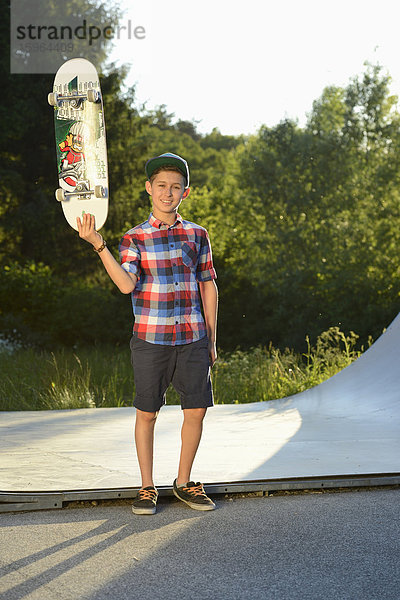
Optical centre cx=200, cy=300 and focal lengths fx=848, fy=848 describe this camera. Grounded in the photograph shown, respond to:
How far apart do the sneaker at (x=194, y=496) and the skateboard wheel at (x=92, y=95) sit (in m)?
1.94

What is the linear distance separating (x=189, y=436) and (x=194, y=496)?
293mm

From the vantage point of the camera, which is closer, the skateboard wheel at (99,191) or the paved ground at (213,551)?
the paved ground at (213,551)

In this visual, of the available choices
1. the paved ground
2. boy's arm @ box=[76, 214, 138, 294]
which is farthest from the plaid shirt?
the paved ground

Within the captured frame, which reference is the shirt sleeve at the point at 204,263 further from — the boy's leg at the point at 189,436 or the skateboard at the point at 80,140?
the boy's leg at the point at 189,436

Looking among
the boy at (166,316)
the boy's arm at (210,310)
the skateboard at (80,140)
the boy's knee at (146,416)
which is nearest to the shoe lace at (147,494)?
the boy at (166,316)

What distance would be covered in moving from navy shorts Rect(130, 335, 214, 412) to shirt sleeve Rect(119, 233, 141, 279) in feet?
1.07

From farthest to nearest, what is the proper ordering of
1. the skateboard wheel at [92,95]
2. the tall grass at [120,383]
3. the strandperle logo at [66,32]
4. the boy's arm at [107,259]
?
1. the strandperle logo at [66,32]
2. the tall grass at [120,383]
3. the skateboard wheel at [92,95]
4. the boy's arm at [107,259]

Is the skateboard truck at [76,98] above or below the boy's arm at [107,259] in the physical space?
above

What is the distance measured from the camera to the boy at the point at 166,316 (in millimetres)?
3910

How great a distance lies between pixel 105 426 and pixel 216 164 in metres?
34.9

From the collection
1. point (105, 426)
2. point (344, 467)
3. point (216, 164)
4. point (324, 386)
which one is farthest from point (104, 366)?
point (216, 164)

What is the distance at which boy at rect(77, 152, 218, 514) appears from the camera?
3910 millimetres

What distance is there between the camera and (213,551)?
3418 millimetres

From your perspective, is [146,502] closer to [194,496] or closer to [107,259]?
[194,496]
